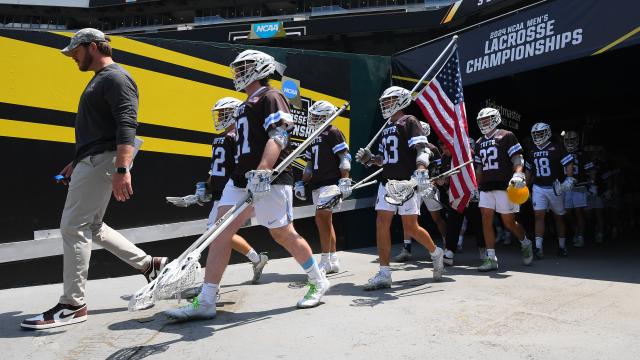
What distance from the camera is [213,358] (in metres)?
3.16

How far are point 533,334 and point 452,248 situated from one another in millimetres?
3517

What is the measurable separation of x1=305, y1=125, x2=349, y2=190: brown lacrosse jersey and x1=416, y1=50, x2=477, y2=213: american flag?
1171mm

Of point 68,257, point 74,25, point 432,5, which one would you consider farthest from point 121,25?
point 68,257

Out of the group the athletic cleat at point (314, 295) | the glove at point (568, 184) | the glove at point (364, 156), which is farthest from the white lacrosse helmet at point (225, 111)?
the glove at point (568, 184)

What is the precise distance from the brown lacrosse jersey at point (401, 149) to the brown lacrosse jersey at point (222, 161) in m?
1.78

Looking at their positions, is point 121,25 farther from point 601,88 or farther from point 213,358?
point 213,358

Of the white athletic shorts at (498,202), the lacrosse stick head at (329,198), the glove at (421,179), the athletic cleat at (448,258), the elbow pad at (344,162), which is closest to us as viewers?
the lacrosse stick head at (329,198)

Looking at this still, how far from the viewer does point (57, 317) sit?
392 cm

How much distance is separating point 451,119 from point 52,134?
187 inches

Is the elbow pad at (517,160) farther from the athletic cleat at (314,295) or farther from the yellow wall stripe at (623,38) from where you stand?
the athletic cleat at (314,295)

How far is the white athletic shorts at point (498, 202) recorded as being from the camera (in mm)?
6559

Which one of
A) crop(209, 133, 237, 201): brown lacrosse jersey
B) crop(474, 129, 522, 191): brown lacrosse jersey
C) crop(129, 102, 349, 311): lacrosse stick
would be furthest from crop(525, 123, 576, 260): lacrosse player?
crop(129, 102, 349, 311): lacrosse stick

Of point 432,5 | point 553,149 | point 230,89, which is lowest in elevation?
point 553,149

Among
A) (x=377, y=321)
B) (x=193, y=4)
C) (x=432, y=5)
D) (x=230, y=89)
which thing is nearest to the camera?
(x=377, y=321)
